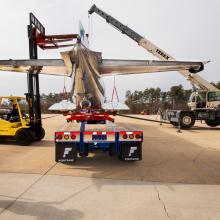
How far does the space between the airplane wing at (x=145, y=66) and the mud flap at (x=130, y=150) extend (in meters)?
2.75

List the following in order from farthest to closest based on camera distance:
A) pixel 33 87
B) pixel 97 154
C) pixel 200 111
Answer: pixel 200 111 → pixel 33 87 → pixel 97 154

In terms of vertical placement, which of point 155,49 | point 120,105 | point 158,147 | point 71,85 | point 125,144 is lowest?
point 158,147

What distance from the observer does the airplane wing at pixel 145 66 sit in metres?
8.91

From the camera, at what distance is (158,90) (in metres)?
65.7

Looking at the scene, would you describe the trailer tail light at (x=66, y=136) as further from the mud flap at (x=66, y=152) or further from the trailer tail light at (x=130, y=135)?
the trailer tail light at (x=130, y=135)

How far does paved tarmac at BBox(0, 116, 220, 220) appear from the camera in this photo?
4.48m

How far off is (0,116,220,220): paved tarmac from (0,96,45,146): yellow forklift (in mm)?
1817

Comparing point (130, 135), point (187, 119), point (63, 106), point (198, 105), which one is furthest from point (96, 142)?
point (198, 105)

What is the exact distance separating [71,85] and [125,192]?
196 inches

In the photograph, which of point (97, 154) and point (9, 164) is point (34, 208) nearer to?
point (9, 164)

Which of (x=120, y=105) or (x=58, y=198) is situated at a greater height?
(x=120, y=105)

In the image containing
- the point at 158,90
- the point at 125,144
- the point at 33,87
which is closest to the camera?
the point at 125,144

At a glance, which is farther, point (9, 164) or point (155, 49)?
point (155, 49)

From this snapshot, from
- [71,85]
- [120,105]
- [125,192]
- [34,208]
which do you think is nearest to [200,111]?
[120,105]
